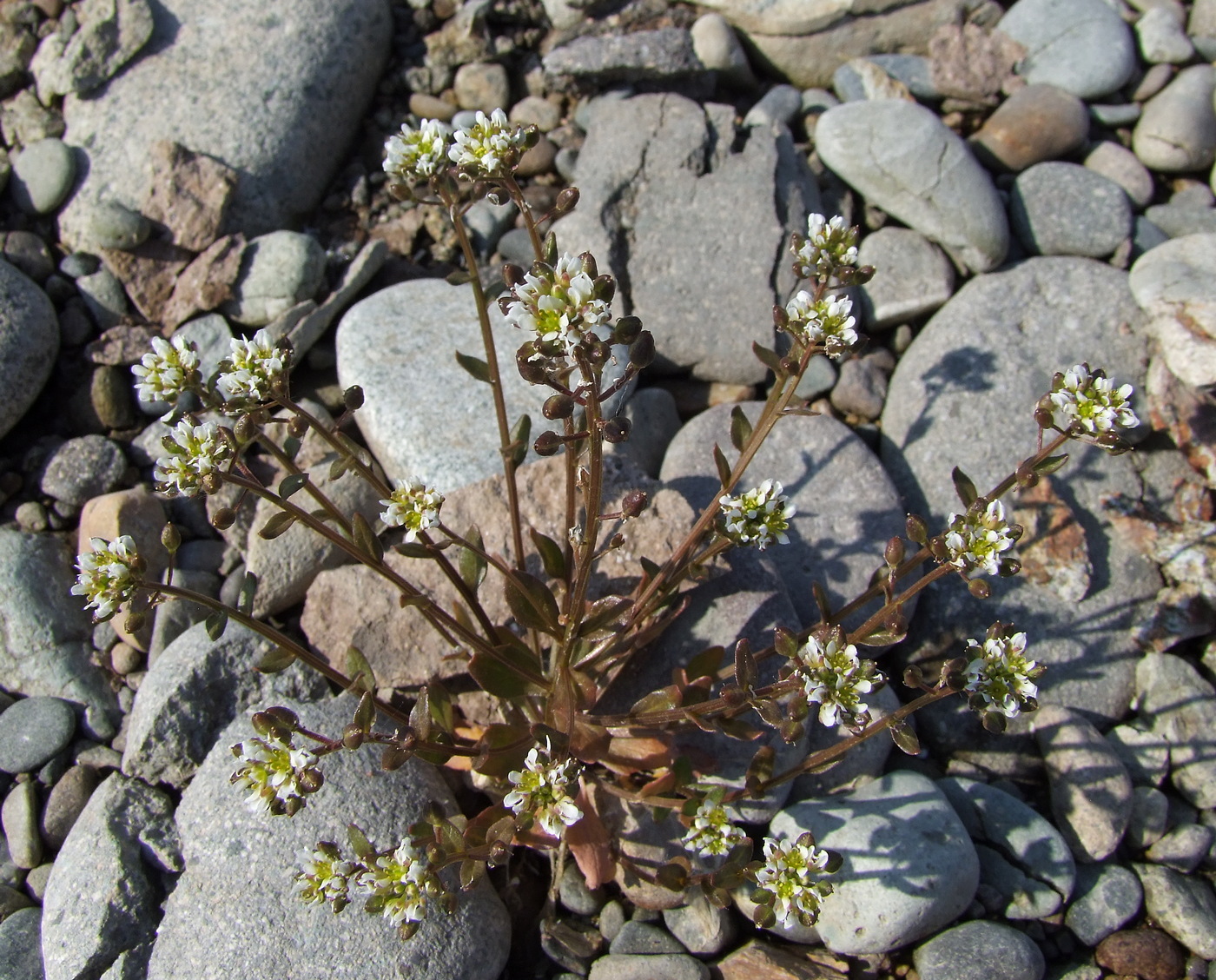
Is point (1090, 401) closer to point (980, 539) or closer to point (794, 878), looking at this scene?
point (980, 539)

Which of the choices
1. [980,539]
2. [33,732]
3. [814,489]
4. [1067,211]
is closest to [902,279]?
[1067,211]

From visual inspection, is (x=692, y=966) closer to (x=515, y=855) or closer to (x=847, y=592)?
(x=515, y=855)

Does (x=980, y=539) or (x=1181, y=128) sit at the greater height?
(x=980, y=539)

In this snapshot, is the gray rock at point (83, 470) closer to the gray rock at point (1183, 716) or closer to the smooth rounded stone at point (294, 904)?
the smooth rounded stone at point (294, 904)

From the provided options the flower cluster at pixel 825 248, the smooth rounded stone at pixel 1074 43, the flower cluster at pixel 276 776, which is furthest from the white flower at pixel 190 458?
the smooth rounded stone at pixel 1074 43

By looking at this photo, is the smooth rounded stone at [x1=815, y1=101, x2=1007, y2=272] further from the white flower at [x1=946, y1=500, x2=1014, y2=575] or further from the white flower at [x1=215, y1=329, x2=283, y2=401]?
the white flower at [x1=215, y1=329, x2=283, y2=401]

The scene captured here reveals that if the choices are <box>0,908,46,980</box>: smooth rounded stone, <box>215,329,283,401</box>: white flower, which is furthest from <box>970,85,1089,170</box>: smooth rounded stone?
<box>0,908,46,980</box>: smooth rounded stone
